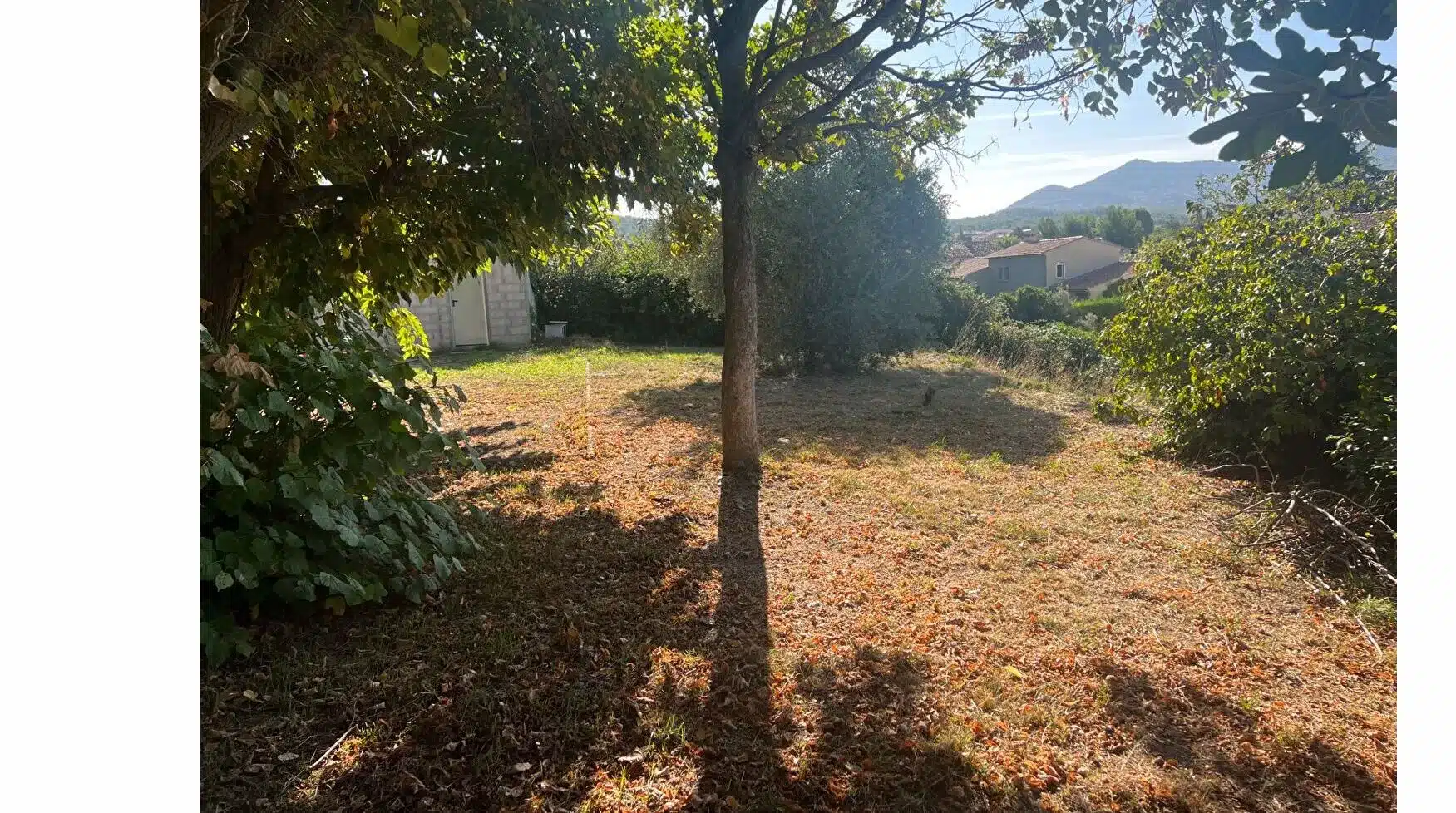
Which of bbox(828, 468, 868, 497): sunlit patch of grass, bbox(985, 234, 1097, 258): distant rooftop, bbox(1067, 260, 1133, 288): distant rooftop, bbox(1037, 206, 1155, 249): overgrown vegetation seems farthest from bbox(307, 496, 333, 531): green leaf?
bbox(1037, 206, 1155, 249): overgrown vegetation

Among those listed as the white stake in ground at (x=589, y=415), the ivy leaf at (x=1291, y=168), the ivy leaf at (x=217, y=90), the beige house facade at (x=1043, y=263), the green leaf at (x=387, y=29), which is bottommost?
the white stake in ground at (x=589, y=415)

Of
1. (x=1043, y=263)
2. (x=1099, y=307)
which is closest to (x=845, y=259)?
(x=1099, y=307)

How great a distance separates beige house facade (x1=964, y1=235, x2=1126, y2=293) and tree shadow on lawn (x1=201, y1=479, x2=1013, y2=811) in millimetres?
45424

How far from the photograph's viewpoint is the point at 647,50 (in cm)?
550

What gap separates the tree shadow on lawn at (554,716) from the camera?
2.23 m

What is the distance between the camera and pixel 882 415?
9.34 metres

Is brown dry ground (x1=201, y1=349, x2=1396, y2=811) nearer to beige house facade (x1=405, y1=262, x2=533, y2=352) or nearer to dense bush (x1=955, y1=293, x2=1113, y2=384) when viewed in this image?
dense bush (x1=955, y1=293, x2=1113, y2=384)

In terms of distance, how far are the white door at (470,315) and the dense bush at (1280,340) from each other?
49.3 feet

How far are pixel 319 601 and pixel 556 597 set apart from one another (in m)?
1.01

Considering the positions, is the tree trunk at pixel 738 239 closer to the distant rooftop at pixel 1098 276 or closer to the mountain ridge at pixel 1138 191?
the mountain ridge at pixel 1138 191

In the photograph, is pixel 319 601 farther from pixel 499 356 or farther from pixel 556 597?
pixel 499 356

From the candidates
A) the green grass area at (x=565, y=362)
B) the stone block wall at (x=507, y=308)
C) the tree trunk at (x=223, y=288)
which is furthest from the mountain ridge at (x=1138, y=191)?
the stone block wall at (x=507, y=308)

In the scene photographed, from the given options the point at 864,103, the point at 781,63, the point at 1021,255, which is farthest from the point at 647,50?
the point at 1021,255

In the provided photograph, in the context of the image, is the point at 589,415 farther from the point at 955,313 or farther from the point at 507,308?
the point at 955,313
